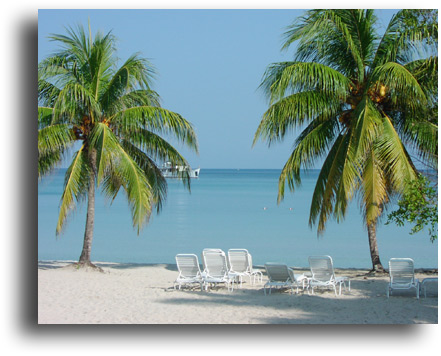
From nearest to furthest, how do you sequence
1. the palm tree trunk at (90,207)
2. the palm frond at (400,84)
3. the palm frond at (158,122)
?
the palm frond at (400,84), the palm frond at (158,122), the palm tree trunk at (90,207)

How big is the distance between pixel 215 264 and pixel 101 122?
4131mm

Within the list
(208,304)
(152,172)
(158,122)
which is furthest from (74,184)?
(208,304)

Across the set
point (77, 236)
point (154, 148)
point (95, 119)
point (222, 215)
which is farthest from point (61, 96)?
point (222, 215)

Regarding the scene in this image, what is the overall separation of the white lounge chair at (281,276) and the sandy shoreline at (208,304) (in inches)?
9.5

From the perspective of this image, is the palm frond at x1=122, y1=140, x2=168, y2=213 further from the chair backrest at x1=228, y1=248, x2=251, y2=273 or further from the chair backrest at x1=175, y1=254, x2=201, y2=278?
the chair backrest at x1=175, y1=254, x2=201, y2=278

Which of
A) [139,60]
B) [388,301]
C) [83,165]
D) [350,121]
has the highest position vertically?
[139,60]

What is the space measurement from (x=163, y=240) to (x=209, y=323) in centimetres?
1658

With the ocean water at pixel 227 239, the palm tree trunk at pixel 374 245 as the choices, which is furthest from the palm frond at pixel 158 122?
the palm tree trunk at pixel 374 245

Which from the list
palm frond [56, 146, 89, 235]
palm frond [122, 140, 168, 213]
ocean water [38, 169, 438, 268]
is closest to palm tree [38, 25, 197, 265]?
palm frond [56, 146, 89, 235]

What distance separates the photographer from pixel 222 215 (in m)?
37.3

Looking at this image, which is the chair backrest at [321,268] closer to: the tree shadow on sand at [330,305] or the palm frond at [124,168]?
the tree shadow on sand at [330,305]

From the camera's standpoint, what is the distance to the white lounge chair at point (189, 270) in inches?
464

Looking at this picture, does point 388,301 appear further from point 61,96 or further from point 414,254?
point 414,254

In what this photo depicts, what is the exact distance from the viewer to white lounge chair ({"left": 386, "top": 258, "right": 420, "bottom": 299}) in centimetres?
1093
